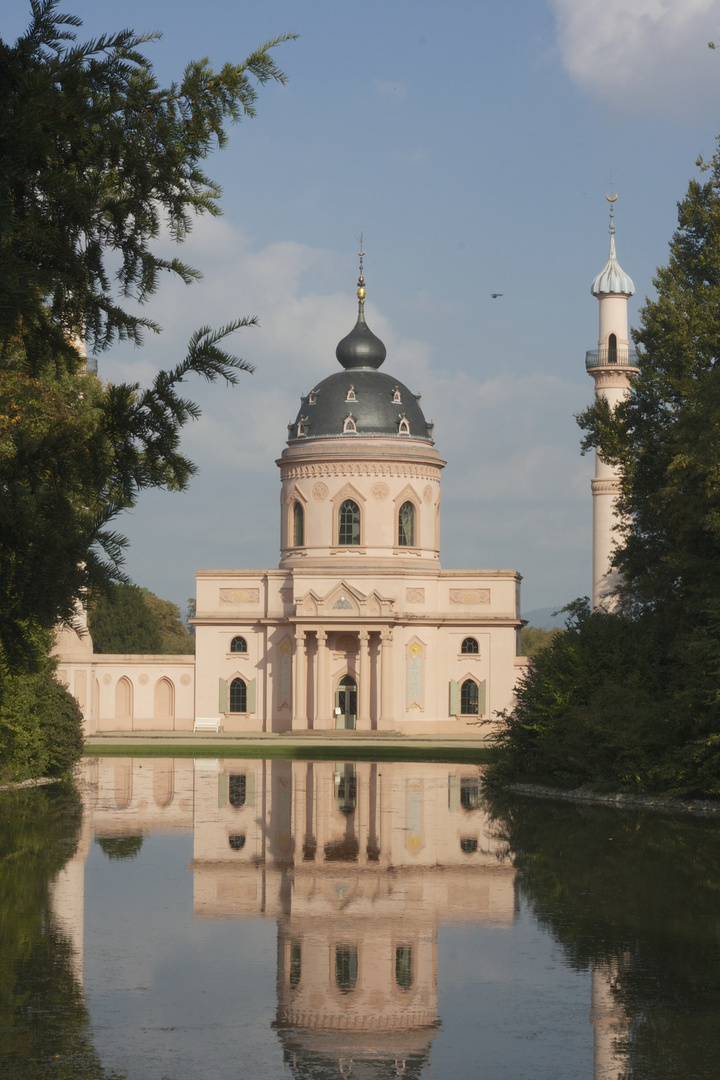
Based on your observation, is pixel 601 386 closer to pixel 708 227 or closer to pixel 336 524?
pixel 336 524

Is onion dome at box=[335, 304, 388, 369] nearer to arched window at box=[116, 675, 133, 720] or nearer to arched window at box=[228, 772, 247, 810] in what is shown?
arched window at box=[116, 675, 133, 720]

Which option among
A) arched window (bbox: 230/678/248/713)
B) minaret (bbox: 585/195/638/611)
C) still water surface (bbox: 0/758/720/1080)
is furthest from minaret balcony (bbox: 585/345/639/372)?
still water surface (bbox: 0/758/720/1080)

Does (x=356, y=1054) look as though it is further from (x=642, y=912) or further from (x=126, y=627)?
(x=126, y=627)

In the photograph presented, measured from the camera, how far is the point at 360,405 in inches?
2598

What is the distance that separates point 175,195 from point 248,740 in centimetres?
4656

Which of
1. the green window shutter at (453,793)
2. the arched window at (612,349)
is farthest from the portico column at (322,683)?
the green window shutter at (453,793)

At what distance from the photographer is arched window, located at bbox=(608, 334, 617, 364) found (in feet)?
212

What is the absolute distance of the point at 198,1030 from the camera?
33.9 ft

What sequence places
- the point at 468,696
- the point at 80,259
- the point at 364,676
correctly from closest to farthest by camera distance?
the point at 80,259 → the point at 364,676 → the point at 468,696

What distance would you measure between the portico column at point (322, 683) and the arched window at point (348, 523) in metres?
4.89

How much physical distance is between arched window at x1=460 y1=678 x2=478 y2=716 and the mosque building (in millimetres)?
63

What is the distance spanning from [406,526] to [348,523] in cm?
268

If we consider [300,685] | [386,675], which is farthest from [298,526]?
[386,675]

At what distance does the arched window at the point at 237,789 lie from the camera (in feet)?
91.5
